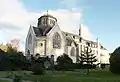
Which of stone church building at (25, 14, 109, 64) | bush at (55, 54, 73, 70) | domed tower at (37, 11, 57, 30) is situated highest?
domed tower at (37, 11, 57, 30)

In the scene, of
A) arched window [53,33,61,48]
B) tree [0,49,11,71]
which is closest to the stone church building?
arched window [53,33,61,48]

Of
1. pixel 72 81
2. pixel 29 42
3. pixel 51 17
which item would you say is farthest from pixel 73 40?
pixel 72 81

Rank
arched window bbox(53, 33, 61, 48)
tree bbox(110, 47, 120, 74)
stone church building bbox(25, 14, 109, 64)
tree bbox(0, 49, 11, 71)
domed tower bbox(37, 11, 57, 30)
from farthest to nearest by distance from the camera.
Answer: domed tower bbox(37, 11, 57, 30) → arched window bbox(53, 33, 61, 48) → stone church building bbox(25, 14, 109, 64) → tree bbox(0, 49, 11, 71) → tree bbox(110, 47, 120, 74)

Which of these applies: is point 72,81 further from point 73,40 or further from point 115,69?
point 73,40

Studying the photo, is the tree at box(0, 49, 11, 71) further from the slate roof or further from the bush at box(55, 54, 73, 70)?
the slate roof

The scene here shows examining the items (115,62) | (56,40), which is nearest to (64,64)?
(56,40)

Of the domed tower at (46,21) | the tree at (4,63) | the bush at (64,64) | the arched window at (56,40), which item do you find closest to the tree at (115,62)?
the bush at (64,64)

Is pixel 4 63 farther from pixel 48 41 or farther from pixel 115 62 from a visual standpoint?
pixel 48 41

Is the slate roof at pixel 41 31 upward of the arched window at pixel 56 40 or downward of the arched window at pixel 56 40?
upward

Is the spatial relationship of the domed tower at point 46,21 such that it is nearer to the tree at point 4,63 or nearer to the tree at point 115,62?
the tree at point 4,63

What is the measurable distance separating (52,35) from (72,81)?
213ft

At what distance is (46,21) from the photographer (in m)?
92.9

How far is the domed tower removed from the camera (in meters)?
91.9

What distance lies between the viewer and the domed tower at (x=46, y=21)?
9194cm
